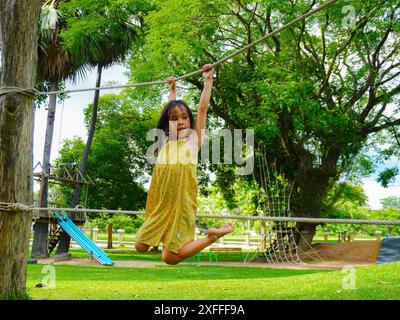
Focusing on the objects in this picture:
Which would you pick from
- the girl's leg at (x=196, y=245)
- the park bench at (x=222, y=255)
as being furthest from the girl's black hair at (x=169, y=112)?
the park bench at (x=222, y=255)

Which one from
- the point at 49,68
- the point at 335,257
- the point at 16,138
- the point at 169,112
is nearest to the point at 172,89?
the point at 169,112

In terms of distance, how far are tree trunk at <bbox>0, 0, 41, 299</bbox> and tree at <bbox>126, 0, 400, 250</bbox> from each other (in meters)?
6.63

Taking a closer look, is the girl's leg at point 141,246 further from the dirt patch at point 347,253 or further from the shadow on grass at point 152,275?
the dirt patch at point 347,253

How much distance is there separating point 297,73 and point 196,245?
856 centimetres

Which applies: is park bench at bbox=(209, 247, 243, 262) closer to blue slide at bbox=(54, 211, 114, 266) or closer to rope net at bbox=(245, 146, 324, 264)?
rope net at bbox=(245, 146, 324, 264)

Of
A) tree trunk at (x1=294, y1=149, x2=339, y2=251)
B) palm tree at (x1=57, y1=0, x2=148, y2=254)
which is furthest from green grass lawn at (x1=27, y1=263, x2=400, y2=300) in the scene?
palm tree at (x1=57, y1=0, x2=148, y2=254)

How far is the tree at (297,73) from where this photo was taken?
1031cm

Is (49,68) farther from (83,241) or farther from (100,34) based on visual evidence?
(83,241)

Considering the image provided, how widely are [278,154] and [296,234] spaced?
2064 mm

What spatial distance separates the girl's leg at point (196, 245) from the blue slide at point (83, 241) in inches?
329

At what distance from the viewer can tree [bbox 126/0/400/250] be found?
33.8ft

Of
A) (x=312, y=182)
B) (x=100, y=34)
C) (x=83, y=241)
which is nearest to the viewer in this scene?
(x=83, y=241)

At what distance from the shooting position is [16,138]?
3.42 m
